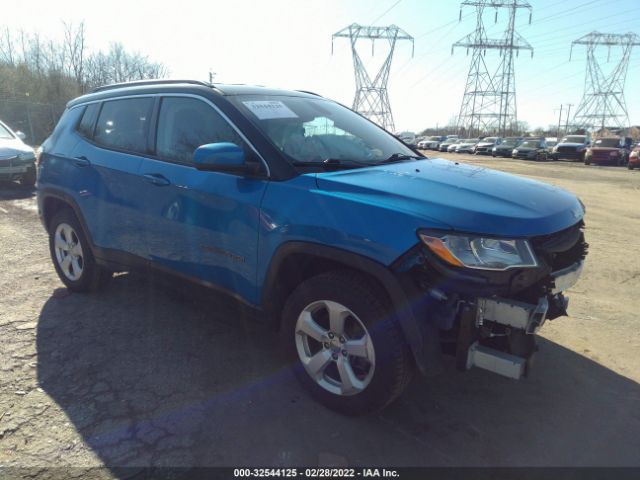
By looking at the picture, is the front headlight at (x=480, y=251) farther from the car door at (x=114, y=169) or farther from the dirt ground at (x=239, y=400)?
the car door at (x=114, y=169)

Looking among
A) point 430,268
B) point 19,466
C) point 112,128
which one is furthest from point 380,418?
point 112,128

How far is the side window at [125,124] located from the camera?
12.1 ft

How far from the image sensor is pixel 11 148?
9984mm

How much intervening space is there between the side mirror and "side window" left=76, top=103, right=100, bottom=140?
76.9 inches

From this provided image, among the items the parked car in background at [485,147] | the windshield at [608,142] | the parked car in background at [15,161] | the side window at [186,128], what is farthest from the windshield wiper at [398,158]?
the parked car in background at [485,147]

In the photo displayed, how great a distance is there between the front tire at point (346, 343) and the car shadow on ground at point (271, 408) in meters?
0.18

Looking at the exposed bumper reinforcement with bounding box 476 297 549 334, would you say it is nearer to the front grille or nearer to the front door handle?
the front grille

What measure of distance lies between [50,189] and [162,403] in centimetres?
267

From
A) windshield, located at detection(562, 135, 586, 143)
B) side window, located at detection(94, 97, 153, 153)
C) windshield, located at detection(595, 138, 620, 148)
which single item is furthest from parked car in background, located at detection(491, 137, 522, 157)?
side window, located at detection(94, 97, 153, 153)

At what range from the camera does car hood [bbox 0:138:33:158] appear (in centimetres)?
984

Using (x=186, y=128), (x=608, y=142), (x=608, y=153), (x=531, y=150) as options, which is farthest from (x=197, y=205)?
(x=531, y=150)

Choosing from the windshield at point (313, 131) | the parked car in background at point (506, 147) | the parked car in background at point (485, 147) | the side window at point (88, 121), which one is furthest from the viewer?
the parked car in background at point (485, 147)

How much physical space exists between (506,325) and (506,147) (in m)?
38.3

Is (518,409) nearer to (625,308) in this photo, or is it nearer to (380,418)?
(380,418)
